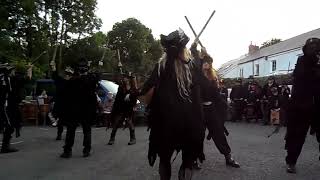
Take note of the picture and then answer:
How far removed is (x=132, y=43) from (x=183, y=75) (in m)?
57.8

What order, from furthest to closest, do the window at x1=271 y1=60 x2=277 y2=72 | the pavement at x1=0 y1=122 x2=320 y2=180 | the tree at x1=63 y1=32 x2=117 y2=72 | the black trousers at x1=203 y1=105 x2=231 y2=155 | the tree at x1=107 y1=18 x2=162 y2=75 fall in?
the tree at x1=107 y1=18 x2=162 y2=75
the window at x1=271 y1=60 x2=277 y2=72
the tree at x1=63 y1=32 x2=117 y2=72
the black trousers at x1=203 y1=105 x2=231 y2=155
the pavement at x1=0 y1=122 x2=320 y2=180

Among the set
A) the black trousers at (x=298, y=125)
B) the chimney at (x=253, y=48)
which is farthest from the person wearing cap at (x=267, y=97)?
the chimney at (x=253, y=48)

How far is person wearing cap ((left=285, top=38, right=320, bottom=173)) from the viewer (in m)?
7.79

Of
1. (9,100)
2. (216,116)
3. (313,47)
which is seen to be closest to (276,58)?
(9,100)

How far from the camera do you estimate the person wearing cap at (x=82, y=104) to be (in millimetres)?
9930

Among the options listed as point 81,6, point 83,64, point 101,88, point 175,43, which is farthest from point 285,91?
point 81,6

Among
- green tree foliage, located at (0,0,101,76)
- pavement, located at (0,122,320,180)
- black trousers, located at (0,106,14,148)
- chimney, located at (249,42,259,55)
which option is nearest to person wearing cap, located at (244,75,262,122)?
pavement, located at (0,122,320,180)

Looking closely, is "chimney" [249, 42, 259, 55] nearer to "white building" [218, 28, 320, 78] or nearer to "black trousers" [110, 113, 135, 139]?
"white building" [218, 28, 320, 78]

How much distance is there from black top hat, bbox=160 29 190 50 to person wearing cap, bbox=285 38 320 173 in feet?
9.19

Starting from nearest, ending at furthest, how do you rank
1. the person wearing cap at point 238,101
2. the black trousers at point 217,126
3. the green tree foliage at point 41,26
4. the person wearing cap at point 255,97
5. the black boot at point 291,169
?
1. the black boot at point 291,169
2. the black trousers at point 217,126
3. the person wearing cap at point 255,97
4. the person wearing cap at point 238,101
5. the green tree foliage at point 41,26

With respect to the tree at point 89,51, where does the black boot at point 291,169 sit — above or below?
below

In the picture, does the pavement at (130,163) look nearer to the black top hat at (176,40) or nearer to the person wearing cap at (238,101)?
the black top hat at (176,40)

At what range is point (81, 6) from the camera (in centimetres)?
5072

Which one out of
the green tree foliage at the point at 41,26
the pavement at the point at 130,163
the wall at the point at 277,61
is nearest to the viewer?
the pavement at the point at 130,163
